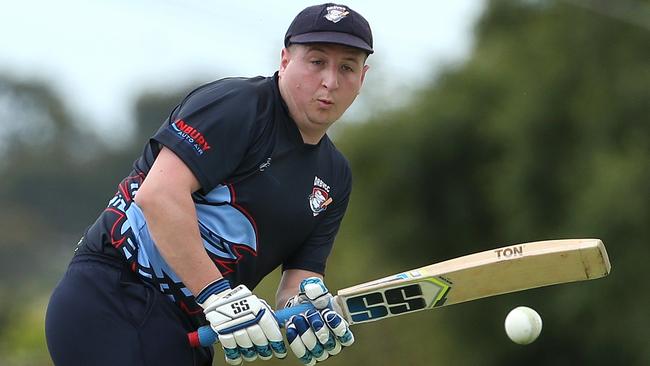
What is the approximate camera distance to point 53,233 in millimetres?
35344

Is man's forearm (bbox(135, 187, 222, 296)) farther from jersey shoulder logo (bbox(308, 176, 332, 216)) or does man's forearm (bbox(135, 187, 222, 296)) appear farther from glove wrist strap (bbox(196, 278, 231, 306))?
jersey shoulder logo (bbox(308, 176, 332, 216))

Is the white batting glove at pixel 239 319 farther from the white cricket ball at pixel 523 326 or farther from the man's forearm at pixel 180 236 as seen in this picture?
the white cricket ball at pixel 523 326

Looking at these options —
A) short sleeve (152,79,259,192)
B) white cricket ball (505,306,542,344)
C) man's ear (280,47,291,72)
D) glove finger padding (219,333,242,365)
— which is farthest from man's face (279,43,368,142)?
white cricket ball (505,306,542,344)

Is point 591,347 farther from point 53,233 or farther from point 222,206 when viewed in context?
point 53,233

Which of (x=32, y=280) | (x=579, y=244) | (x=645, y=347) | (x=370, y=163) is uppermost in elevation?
(x=579, y=244)

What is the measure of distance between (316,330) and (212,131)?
777 millimetres

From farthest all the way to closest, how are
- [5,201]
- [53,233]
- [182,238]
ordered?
[5,201] → [53,233] → [182,238]

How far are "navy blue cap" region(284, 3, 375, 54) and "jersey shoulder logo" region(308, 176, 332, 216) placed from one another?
50cm

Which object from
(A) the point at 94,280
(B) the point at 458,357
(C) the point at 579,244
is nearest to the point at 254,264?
(A) the point at 94,280

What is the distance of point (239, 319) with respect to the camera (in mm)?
3949

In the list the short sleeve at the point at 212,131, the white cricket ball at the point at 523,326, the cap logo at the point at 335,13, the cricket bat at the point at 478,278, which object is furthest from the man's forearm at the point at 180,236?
the white cricket ball at the point at 523,326

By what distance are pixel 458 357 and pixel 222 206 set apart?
423 inches

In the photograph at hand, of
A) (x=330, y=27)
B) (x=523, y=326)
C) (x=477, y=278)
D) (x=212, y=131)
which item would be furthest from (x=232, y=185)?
(x=523, y=326)

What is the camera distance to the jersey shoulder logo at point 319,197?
14.2ft
